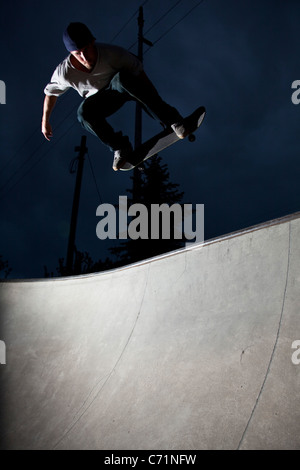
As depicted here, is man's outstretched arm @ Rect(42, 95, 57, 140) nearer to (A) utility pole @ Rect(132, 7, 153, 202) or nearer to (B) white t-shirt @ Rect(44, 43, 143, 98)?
(B) white t-shirt @ Rect(44, 43, 143, 98)

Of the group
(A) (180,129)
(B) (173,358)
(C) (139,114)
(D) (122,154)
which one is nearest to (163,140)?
(A) (180,129)

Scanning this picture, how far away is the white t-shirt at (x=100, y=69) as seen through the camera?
9.15 ft

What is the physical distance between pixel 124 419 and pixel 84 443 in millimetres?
446

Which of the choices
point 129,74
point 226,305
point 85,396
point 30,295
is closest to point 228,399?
point 226,305

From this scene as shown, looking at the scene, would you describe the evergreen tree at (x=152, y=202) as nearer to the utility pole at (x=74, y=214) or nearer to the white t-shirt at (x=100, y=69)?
the utility pole at (x=74, y=214)

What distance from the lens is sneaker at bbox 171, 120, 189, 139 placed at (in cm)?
298

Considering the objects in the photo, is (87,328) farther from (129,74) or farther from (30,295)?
(129,74)

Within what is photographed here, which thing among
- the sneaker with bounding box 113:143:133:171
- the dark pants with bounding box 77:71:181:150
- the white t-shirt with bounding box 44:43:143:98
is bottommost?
the sneaker with bounding box 113:143:133:171

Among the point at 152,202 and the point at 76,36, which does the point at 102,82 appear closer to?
the point at 76,36

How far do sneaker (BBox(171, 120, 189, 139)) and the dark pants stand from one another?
0.05m

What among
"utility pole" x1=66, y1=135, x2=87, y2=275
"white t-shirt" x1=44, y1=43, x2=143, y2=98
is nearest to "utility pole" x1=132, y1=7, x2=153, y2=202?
"utility pole" x1=66, y1=135, x2=87, y2=275

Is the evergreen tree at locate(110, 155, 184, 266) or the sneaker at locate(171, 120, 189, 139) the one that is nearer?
the sneaker at locate(171, 120, 189, 139)

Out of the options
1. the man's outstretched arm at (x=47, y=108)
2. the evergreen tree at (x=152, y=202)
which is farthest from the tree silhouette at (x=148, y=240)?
the man's outstretched arm at (x=47, y=108)

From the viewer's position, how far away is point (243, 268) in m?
3.00
